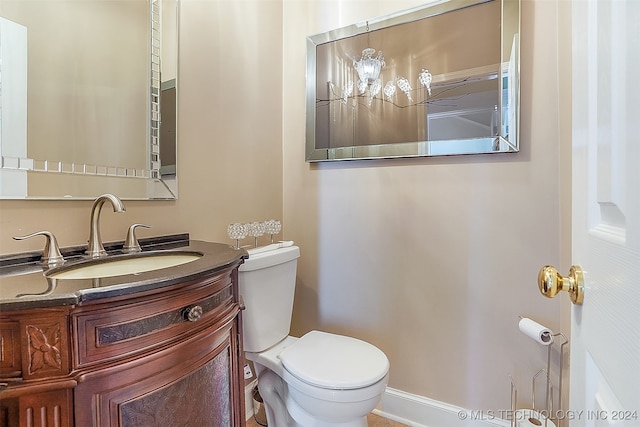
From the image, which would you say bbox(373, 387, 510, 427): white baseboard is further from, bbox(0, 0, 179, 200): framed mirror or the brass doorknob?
bbox(0, 0, 179, 200): framed mirror

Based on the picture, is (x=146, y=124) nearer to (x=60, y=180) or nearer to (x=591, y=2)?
(x=60, y=180)

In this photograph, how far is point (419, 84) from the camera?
152cm

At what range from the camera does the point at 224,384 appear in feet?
3.15

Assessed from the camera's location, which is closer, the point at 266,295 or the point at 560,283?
the point at 560,283

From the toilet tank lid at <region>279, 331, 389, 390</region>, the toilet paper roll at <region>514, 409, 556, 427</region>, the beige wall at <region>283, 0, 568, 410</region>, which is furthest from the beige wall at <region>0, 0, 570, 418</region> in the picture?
the toilet tank lid at <region>279, 331, 389, 390</region>

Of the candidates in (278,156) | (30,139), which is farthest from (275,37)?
(30,139)

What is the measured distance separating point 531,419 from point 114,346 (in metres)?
1.47

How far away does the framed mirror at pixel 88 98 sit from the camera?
0.90 m

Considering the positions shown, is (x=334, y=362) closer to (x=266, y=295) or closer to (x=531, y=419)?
(x=266, y=295)

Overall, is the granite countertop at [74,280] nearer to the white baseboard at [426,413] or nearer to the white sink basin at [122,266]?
the white sink basin at [122,266]

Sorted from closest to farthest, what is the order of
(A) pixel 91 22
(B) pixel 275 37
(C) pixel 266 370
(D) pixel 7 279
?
1. (D) pixel 7 279
2. (A) pixel 91 22
3. (C) pixel 266 370
4. (B) pixel 275 37

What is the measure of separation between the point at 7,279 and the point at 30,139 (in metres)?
0.44

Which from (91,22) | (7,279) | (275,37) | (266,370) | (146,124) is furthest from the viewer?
(275,37)

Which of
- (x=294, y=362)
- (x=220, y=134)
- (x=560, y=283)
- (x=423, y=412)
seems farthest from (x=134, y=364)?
(x=423, y=412)
